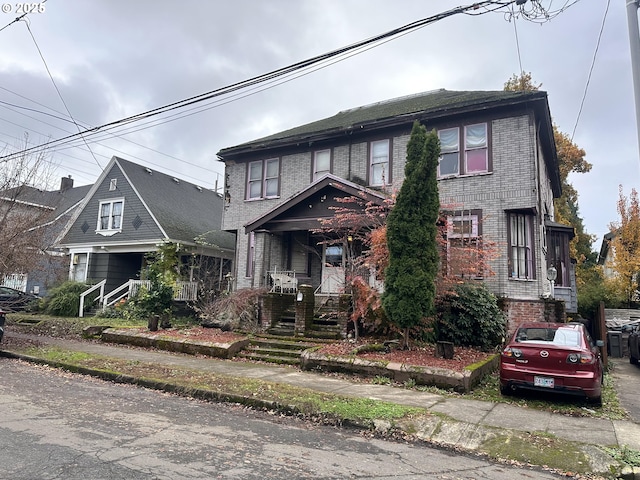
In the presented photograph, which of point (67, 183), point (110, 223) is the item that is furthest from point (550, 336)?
point (67, 183)

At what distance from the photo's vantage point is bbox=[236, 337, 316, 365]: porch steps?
11.3 meters

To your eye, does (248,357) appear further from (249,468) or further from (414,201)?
(249,468)

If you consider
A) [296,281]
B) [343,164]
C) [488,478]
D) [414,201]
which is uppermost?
[343,164]

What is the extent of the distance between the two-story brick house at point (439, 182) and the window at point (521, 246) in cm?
3

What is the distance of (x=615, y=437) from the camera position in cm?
611

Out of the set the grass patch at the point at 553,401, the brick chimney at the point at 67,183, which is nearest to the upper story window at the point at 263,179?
the grass patch at the point at 553,401

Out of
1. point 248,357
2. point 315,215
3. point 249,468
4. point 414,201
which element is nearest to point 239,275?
point 315,215

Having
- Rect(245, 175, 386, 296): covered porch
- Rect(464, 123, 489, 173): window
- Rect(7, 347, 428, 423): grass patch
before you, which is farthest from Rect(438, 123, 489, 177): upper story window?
Rect(7, 347, 428, 423): grass patch

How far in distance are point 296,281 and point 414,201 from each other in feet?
23.0

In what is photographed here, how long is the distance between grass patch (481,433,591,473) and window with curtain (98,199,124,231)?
69.7 feet

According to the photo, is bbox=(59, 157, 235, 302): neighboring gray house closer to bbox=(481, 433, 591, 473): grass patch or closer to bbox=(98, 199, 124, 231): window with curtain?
bbox=(98, 199, 124, 231): window with curtain

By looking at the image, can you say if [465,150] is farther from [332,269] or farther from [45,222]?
[45,222]

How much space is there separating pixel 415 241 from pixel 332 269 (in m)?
6.20

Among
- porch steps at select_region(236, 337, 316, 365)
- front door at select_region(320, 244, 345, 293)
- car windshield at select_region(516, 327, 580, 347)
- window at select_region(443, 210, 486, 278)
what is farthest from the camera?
front door at select_region(320, 244, 345, 293)
